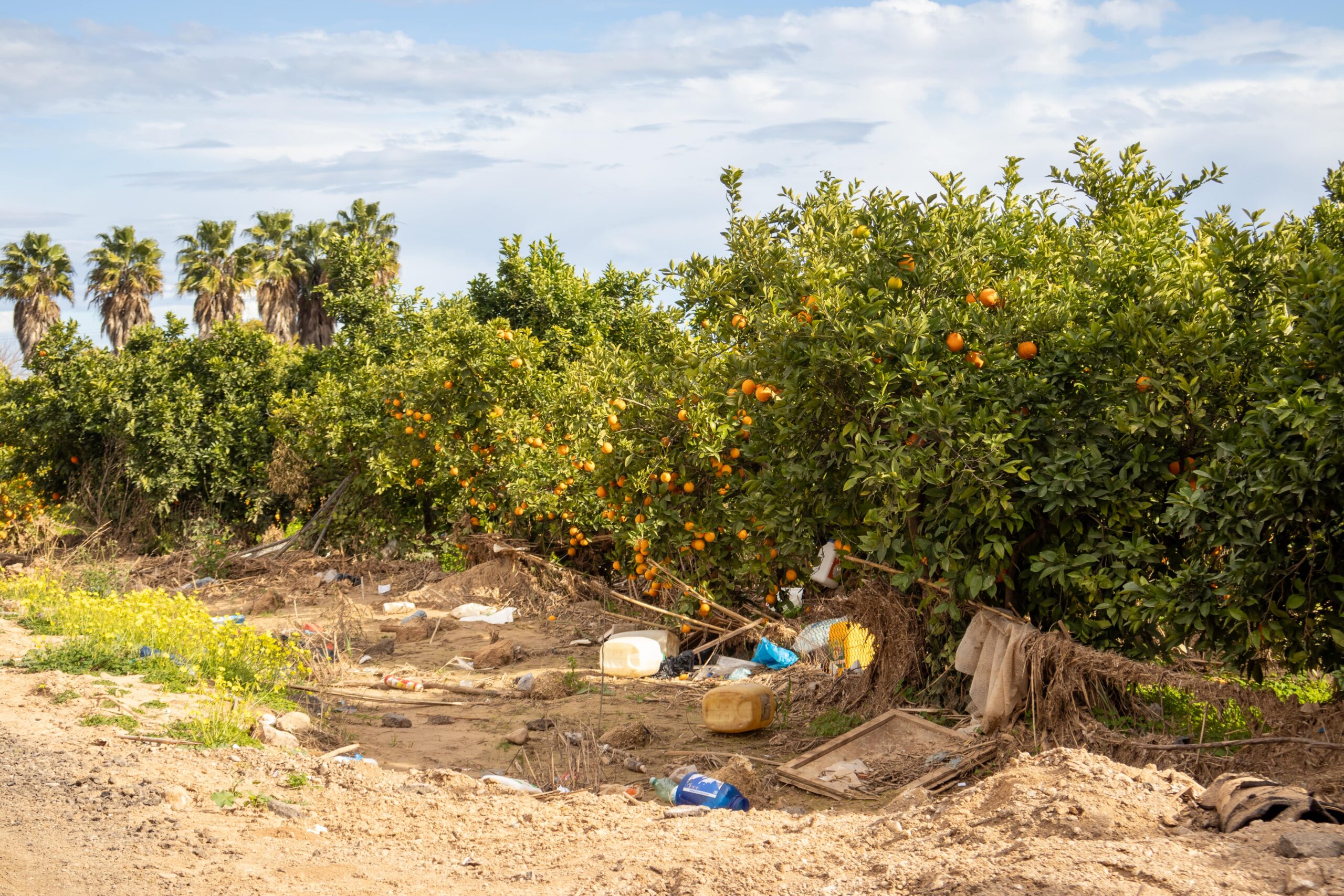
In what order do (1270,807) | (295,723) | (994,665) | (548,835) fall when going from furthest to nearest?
1. (295,723)
2. (994,665)
3. (548,835)
4. (1270,807)

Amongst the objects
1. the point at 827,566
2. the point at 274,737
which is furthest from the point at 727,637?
the point at 274,737

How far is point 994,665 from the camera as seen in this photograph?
5742 mm

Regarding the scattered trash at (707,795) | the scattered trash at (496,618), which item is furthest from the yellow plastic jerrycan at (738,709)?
the scattered trash at (496,618)

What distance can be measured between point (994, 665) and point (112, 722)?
5.31 meters

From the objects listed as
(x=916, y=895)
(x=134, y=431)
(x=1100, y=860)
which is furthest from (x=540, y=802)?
(x=134, y=431)

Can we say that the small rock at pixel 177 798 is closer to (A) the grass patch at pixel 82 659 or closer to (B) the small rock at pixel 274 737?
(B) the small rock at pixel 274 737

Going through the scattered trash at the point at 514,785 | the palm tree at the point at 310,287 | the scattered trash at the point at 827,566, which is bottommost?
the scattered trash at the point at 514,785

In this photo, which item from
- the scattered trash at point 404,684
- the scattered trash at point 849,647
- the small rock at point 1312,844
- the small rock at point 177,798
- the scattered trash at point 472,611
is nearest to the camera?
the small rock at point 1312,844

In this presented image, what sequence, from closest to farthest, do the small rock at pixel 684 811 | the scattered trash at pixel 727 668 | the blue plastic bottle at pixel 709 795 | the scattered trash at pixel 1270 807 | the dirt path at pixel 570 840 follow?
the dirt path at pixel 570 840, the scattered trash at pixel 1270 807, the small rock at pixel 684 811, the blue plastic bottle at pixel 709 795, the scattered trash at pixel 727 668

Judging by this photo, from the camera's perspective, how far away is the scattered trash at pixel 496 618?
11055mm

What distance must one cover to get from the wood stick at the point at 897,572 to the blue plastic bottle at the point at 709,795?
161 cm

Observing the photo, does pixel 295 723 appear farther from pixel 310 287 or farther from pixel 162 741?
Result: pixel 310 287

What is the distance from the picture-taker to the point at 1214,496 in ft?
16.3

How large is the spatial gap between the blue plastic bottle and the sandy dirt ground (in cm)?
16
